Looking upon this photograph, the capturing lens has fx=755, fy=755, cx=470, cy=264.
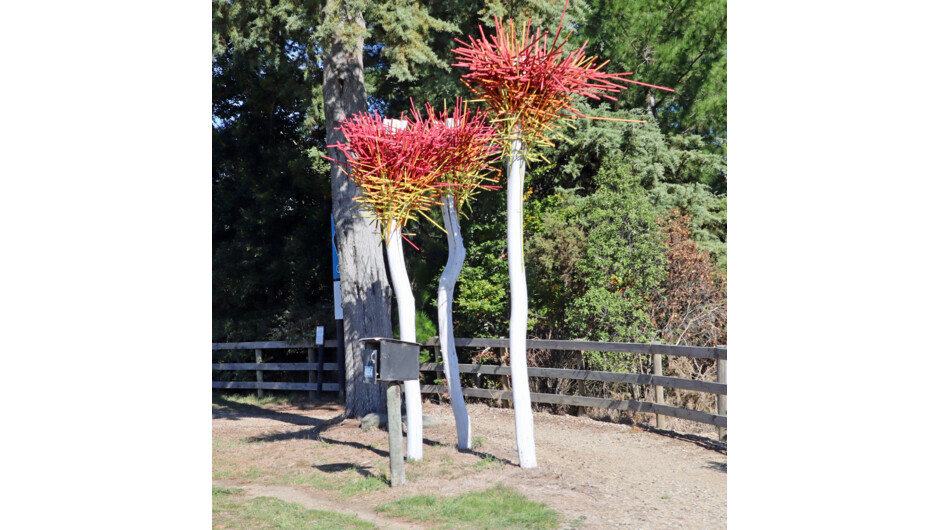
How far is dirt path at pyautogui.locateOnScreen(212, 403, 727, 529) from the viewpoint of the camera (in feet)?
18.5

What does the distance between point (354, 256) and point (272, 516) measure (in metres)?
4.42

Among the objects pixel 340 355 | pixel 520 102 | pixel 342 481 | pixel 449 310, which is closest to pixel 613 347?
pixel 449 310

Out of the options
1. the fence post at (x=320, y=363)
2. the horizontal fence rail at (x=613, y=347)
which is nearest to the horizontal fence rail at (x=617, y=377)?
the horizontal fence rail at (x=613, y=347)

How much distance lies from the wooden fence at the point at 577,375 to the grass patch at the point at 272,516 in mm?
4139

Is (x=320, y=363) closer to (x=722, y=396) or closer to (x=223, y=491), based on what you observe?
(x=223, y=491)

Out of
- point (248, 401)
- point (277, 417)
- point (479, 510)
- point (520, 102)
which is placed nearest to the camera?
point (479, 510)

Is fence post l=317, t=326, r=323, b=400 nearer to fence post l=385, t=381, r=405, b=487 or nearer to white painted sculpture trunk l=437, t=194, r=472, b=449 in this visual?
white painted sculpture trunk l=437, t=194, r=472, b=449

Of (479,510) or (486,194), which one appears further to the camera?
(486,194)

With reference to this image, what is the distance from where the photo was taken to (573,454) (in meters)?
7.50

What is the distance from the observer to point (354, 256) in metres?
9.53

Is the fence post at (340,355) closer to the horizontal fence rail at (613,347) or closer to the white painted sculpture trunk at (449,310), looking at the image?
the horizontal fence rail at (613,347)

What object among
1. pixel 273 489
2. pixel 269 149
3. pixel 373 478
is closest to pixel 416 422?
pixel 373 478

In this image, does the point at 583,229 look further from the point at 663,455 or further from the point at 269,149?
the point at 269,149

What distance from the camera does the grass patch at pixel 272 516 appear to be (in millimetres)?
5320
